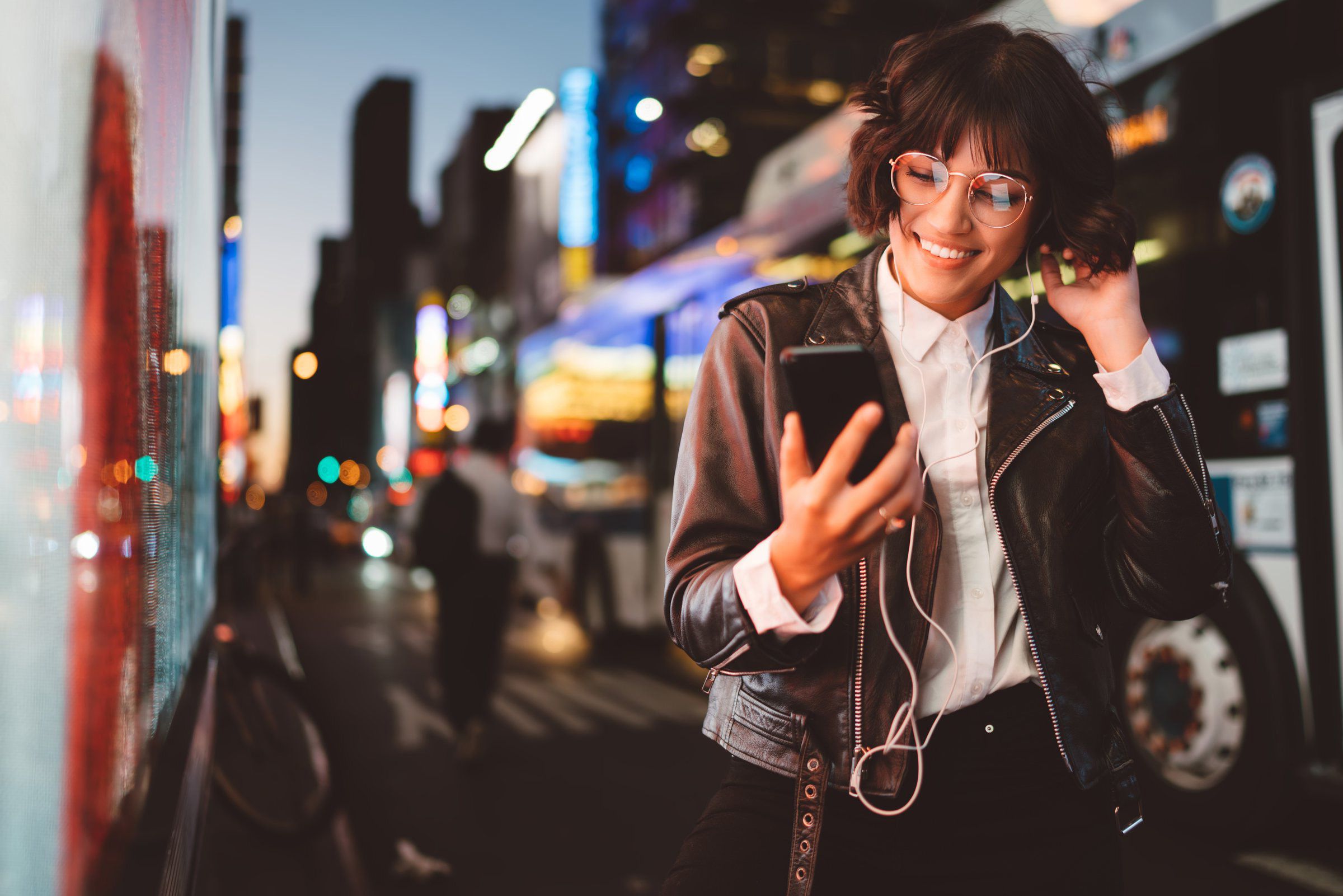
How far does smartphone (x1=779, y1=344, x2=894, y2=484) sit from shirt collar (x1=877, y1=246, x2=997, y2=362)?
1.06ft

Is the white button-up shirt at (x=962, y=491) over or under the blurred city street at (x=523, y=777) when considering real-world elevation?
over

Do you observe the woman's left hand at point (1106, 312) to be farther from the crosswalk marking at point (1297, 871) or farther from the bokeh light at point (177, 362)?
the crosswalk marking at point (1297, 871)

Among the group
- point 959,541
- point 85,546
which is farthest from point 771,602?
point 85,546

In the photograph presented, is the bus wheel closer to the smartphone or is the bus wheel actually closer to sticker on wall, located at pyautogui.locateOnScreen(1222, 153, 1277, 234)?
sticker on wall, located at pyautogui.locateOnScreen(1222, 153, 1277, 234)

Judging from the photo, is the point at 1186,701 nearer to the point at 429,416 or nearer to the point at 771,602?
the point at 771,602

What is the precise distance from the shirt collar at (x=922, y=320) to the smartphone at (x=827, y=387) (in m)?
0.32

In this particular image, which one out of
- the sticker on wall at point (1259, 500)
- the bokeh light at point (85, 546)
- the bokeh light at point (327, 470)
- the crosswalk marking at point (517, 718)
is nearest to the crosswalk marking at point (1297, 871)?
the sticker on wall at point (1259, 500)

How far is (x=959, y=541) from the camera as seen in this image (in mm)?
1580

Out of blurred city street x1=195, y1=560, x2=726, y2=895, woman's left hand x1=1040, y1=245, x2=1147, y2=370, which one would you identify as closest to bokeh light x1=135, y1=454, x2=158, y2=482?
woman's left hand x1=1040, y1=245, x2=1147, y2=370

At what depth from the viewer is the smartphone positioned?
4.37 feet

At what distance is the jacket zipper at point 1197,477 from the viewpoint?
5.13 ft

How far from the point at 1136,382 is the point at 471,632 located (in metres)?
6.26

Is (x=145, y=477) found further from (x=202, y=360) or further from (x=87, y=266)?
(x=202, y=360)

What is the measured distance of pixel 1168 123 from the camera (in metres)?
4.91
